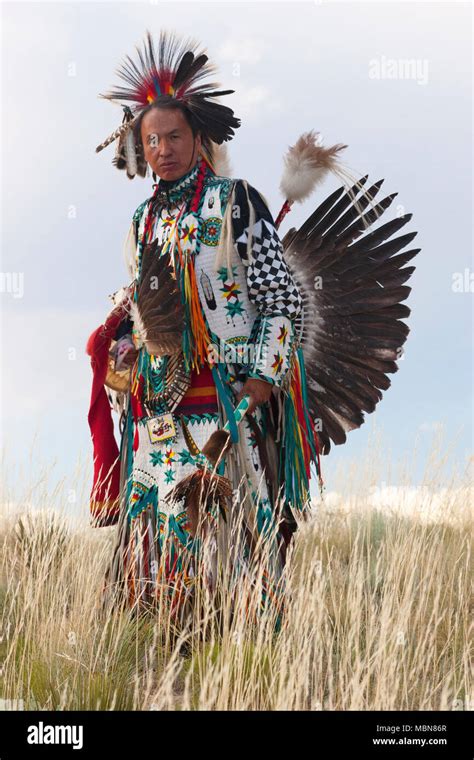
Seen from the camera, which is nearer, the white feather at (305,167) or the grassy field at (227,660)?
the grassy field at (227,660)

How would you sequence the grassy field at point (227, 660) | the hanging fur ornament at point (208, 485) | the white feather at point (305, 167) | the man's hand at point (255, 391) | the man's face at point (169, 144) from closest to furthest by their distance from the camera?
the grassy field at point (227, 660) → the hanging fur ornament at point (208, 485) → the man's hand at point (255, 391) → the man's face at point (169, 144) → the white feather at point (305, 167)

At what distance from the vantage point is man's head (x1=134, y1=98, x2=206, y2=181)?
3.64 m

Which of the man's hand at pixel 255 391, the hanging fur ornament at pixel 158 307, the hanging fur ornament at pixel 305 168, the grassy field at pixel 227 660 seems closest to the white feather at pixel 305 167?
the hanging fur ornament at pixel 305 168

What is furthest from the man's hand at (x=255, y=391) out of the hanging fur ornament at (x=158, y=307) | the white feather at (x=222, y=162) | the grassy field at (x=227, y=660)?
the white feather at (x=222, y=162)

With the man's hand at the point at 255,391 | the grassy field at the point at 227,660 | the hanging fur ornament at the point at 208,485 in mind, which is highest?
the man's hand at the point at 255,391

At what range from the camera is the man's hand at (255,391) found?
3438 millimetres

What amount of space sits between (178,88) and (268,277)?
3.24 feet

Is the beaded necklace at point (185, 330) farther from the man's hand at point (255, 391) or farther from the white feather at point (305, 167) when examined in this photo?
the white feather at point (305, 167)

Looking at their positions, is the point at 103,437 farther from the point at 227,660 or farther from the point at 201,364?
the point at 227,660

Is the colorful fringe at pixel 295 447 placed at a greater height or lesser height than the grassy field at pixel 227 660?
greater

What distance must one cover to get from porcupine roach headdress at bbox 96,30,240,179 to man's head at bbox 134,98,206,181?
6 cm

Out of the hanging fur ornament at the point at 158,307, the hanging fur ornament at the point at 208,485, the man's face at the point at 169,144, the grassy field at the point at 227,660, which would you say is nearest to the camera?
the grassy field at the point at 227,660
